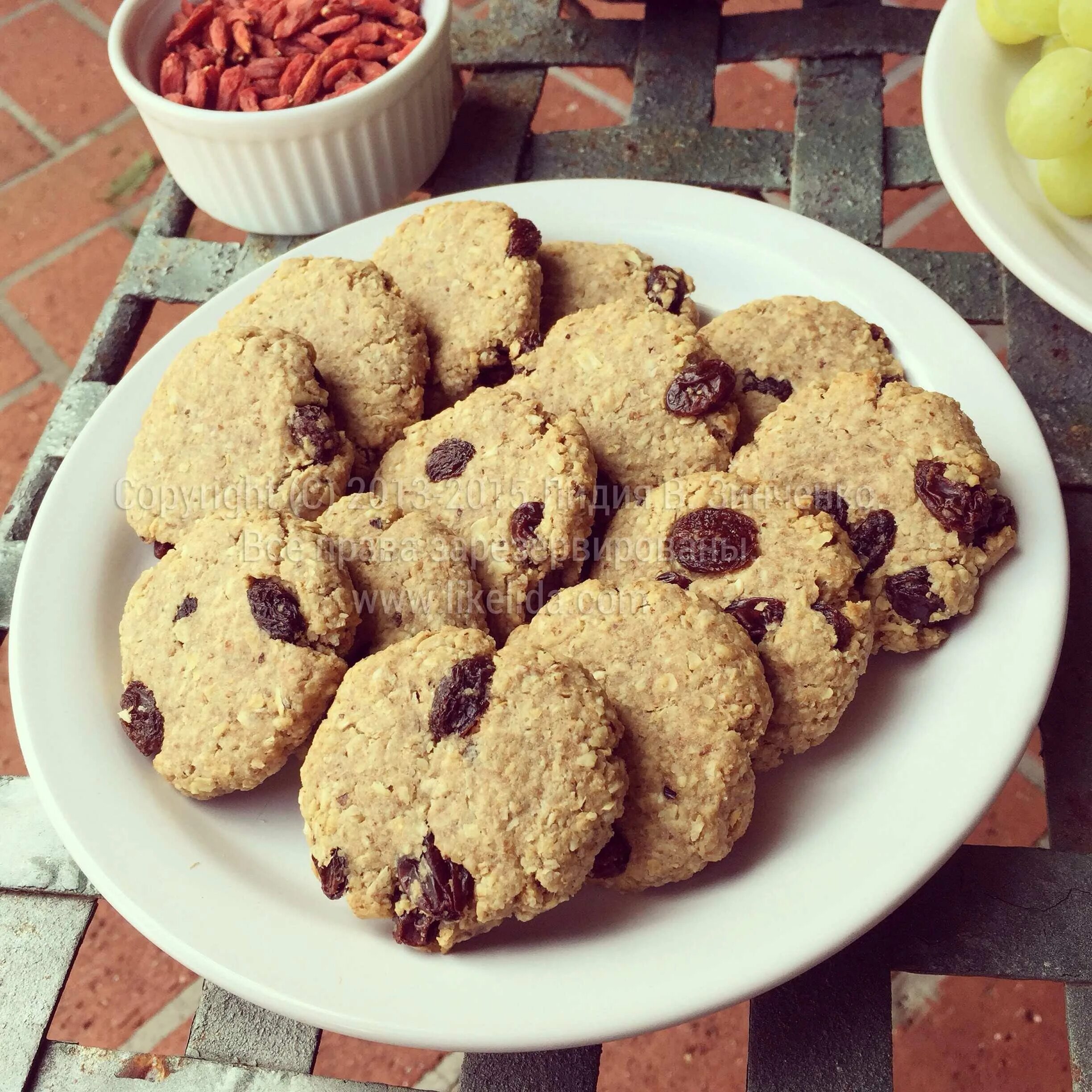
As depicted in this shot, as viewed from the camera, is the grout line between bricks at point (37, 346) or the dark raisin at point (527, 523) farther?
the grout line between bricks at point (37, 346)

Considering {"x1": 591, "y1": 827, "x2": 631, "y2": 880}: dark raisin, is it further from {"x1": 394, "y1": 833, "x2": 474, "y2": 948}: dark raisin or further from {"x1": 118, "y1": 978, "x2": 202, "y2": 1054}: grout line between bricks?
{"x1": 118, "y1": 978, "x2": 202, "y2": 1054}: grout line between bricks

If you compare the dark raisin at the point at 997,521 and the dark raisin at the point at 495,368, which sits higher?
the dark raisin at the point at 495,368

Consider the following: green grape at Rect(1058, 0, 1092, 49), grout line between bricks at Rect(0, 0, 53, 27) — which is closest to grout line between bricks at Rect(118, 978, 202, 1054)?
green grape at Rect(1058, 0, 1092, 49)

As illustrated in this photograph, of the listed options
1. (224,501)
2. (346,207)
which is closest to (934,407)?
(224,501)

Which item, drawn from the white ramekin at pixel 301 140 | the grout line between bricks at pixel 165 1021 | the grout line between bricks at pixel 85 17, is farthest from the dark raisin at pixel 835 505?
the grout line between bricks at pixel 85 17

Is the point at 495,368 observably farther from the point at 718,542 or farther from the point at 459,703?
the point at 459,703

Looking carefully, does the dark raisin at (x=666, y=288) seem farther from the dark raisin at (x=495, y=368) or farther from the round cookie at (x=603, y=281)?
the dark raisin at (x=495, y=368)

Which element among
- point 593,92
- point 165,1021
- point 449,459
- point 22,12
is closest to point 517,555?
point 449,459
